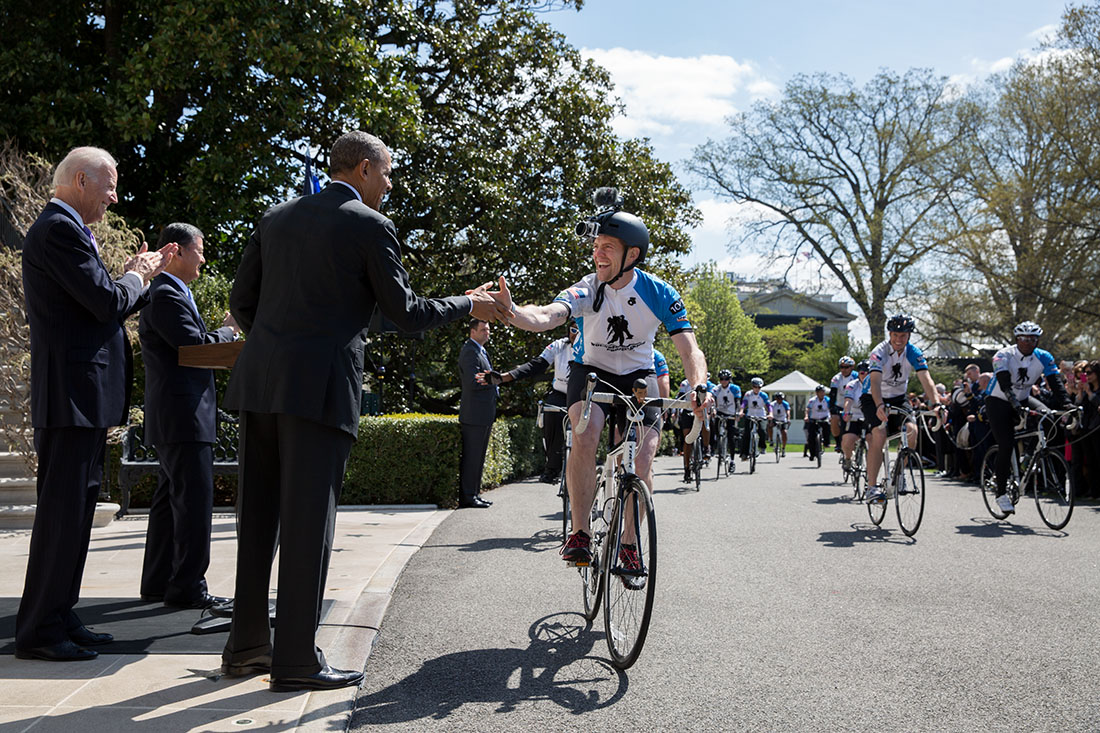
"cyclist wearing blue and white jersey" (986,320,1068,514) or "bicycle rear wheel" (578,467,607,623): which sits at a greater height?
"cyclist wearing blue and white jersey" (986,320,1068,514)

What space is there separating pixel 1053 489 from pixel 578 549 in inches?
291

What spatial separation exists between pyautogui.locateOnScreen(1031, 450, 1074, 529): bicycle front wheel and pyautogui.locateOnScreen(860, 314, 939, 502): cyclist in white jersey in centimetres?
159

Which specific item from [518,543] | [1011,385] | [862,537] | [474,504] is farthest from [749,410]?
[518,543]

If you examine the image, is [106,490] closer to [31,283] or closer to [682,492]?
[31,283]

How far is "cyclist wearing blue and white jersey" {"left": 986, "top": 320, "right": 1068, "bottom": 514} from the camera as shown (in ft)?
36.7

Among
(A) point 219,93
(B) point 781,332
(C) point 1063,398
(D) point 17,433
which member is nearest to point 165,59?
(A) point 219,93

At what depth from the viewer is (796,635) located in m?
5.31

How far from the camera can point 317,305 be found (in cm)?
393

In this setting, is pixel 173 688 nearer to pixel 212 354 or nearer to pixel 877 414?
pixel 212 354

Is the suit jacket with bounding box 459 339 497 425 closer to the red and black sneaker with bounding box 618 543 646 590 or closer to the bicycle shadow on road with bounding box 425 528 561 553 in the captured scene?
the bicycle shadow on road with bounding box 425 528 561 553

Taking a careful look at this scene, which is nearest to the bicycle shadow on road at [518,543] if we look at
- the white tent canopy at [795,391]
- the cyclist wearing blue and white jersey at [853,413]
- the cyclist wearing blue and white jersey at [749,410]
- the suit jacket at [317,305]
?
the suit jacket at [317,305]

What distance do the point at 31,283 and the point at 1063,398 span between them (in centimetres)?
1035

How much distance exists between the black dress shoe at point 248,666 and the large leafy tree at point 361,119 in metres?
12.6

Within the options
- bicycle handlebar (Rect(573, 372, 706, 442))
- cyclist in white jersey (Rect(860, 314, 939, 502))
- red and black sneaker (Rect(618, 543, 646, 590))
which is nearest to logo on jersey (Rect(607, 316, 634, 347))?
bicycle handlebar (Rect(573, 372, 706, 442))
